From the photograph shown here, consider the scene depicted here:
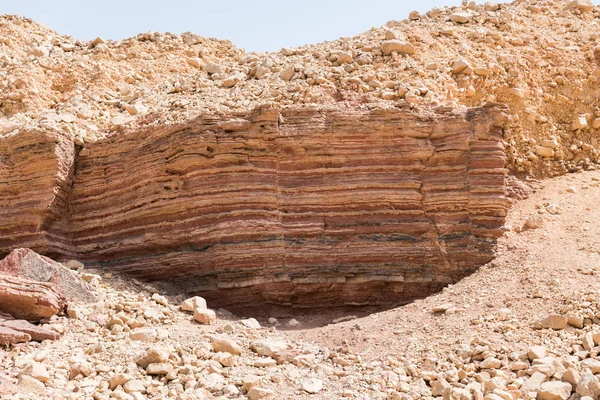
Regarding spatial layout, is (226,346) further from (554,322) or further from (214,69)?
(214,69)

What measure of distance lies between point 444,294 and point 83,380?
5.27m

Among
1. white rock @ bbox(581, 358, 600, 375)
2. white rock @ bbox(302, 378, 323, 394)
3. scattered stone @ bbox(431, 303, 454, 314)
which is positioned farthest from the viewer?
scattered stone @ bbox(431, 303, 454, 314)

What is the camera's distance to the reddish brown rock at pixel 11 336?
7.89 m

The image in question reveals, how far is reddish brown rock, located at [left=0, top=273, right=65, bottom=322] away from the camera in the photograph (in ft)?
27.9

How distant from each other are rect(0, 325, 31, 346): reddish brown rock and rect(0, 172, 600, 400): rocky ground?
0.46ft

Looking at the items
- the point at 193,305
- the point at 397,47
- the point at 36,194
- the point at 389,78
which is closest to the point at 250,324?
the point at 193,305

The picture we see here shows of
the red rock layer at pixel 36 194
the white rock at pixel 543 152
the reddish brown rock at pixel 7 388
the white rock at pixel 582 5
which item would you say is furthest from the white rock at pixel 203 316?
the white rock at pixel 582 5

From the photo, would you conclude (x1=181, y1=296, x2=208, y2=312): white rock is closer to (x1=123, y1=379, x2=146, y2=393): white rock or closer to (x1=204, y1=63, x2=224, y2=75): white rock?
(x1=123, y1=379, x2=146, y2=393): white rock

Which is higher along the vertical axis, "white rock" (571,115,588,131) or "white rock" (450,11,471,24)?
"white rock" (450,11,471,24)

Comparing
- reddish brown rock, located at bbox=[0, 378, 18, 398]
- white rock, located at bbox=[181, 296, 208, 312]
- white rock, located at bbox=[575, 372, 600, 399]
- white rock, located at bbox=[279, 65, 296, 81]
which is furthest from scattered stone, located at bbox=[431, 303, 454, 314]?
white rock, located at bbox=[279, 65, 296, 81]

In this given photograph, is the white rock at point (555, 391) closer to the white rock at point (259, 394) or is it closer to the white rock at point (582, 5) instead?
the white rock at point (259, 394)

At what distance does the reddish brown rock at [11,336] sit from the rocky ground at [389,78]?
5.22 meters

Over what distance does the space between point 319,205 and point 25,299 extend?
4675 mm

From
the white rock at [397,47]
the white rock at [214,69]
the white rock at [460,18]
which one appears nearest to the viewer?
the white rock at [397,47]
